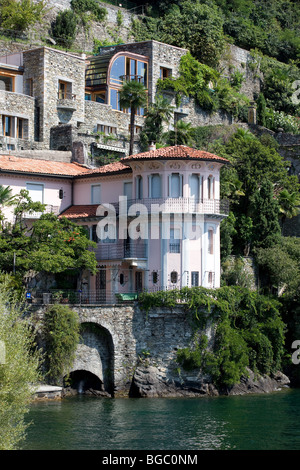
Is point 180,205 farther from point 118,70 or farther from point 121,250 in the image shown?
point 118,70

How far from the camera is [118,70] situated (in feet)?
264

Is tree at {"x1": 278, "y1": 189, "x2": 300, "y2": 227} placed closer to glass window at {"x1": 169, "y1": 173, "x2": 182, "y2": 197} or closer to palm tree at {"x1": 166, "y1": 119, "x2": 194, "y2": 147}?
palm tree at {"x1": 166, "y1": 119, "x2": 194, "y2": 147}

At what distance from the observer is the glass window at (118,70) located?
263 ft

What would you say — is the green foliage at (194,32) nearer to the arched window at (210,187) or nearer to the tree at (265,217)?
the tree at (265,217)

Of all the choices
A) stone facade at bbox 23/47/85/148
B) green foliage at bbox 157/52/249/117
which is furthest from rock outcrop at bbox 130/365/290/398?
green foliage at bbox 157/52/249/117

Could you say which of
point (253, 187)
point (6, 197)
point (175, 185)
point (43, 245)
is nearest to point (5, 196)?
point (6, 197)

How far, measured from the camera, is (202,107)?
85562 millimetres

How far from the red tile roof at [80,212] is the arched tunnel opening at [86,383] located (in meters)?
11.1

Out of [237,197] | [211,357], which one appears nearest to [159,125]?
[237,197]

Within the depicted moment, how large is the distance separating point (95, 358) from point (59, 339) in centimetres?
343

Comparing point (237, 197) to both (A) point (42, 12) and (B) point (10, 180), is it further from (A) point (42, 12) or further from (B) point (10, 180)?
(A) point (42, 12)

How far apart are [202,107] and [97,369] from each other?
3616 centimetres

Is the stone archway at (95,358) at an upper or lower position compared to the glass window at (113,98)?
lower

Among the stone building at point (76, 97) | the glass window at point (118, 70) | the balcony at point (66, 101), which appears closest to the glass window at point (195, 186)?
the stone building at point (76, 97)
